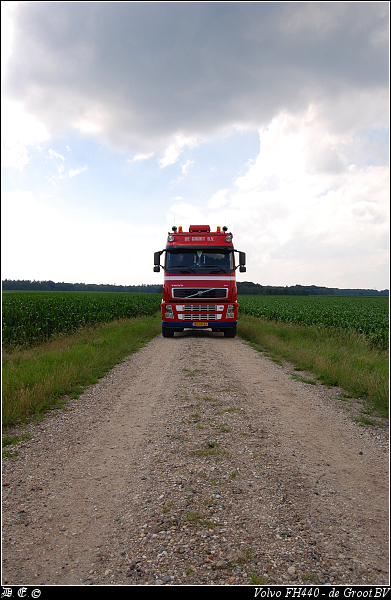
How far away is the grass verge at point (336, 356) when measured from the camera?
24.4ft

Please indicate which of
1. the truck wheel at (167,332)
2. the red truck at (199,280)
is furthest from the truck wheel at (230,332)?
the truck wheel at (167,332)

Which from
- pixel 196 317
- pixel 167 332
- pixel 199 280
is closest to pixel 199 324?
pixel 196 317

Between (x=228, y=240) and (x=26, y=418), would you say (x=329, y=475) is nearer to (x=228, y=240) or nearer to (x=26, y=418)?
(x=26, y=418)

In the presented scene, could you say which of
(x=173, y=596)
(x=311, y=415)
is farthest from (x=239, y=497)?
(x=311, y=415)

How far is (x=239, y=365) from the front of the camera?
9.86 meters

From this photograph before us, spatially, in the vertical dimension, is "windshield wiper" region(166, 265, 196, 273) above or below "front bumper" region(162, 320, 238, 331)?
above

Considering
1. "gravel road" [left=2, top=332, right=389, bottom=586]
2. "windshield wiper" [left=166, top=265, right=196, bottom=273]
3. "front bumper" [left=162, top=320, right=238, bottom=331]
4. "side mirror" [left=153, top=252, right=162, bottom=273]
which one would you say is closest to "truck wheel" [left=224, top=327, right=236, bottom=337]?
"front bumper" [left=162, top=320, right=238, bottom=331]

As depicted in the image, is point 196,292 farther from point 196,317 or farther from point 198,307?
point 196,317

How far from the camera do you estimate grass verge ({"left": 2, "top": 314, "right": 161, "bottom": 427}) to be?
621cm

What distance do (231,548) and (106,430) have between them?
10.4 feet

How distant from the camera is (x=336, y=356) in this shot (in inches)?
404

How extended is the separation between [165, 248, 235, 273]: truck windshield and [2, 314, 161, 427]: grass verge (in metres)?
3.47

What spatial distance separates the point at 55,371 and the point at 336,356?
7468mm

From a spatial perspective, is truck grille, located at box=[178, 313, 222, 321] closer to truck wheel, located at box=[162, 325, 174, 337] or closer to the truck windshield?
truck wheel, located at box=[162, 325, 174, 337]
